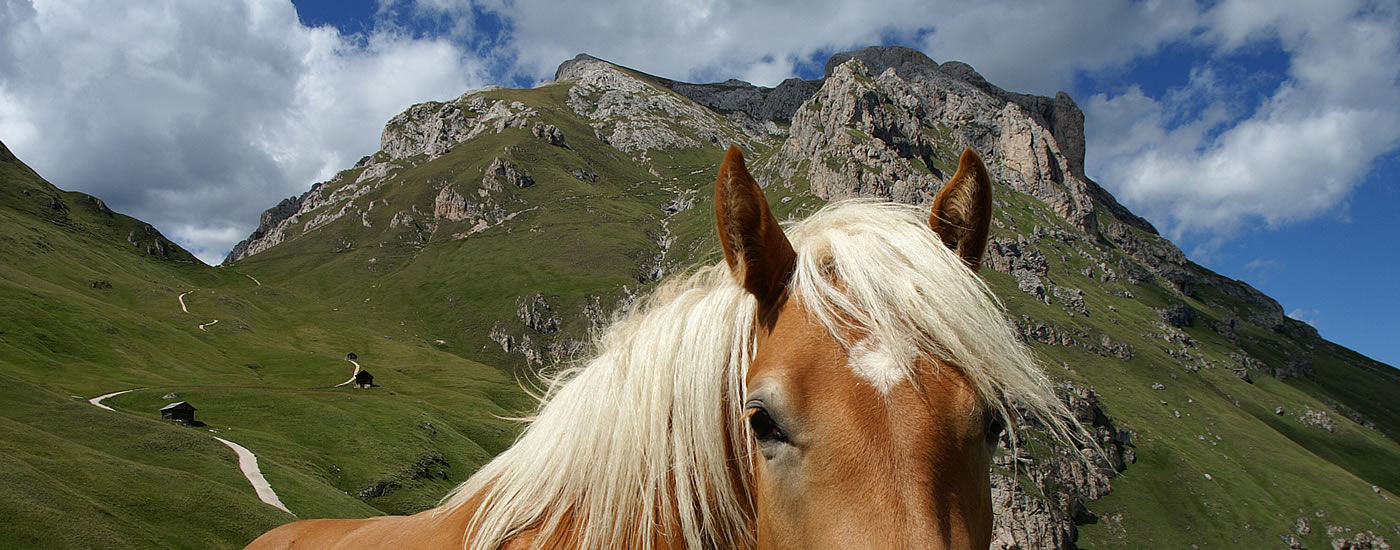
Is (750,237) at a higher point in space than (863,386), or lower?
higher

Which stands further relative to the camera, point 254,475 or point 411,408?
point 411,408

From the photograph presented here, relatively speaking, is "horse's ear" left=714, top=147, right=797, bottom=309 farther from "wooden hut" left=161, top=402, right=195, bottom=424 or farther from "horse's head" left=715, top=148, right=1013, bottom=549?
"wooden hut" left=161, top=402, right=195, bottom=424

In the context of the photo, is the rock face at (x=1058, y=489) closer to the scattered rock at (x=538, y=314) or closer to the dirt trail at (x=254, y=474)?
the dirt trail at (x=254, y=474)

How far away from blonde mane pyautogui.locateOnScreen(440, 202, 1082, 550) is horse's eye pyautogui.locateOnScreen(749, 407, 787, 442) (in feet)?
1.03

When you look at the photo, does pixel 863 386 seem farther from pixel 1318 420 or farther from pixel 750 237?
pixel 1318 420

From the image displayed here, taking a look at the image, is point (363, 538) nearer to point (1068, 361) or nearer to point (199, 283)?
point (1068, 361)

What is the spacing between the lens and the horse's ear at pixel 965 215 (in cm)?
299

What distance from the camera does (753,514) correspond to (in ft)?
9.91

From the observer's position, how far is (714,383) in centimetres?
304

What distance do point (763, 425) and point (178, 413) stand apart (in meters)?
→ 65.2

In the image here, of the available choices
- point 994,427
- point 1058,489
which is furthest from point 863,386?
point 1058,489

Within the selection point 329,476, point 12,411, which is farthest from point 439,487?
point 12,411

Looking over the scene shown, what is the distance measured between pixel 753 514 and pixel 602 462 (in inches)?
29.9

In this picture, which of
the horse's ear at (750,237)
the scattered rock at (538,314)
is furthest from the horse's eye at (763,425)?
the scattered rock at (538,314)
